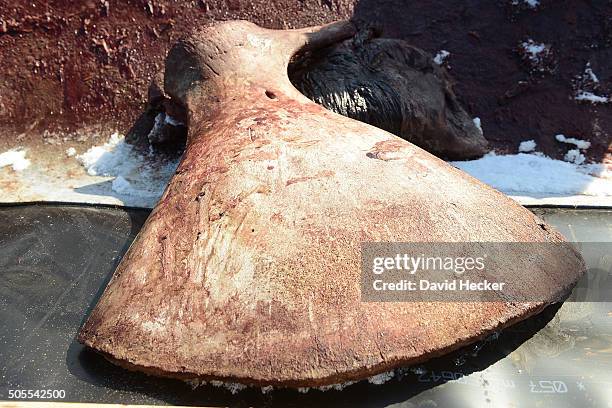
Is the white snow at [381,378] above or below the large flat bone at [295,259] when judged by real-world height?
below

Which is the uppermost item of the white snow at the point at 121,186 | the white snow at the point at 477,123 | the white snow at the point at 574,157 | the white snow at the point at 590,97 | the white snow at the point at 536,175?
the white snow at the point at 590,97

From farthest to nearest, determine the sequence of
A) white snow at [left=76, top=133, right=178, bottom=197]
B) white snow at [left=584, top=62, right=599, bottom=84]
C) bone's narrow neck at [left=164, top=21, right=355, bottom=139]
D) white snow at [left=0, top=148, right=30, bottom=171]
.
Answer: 1. white snow at [left=584, top=62, right=599, bottom=84]
2. white snow at [left=0, top=148, right=30, bottom=171]
3. white snow at [left=76, top=133, right=178, bottom=197]
4. bone's narrow neck at [left=164, top=21, right=355, bottom=139]

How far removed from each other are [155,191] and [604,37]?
2959 millimetres

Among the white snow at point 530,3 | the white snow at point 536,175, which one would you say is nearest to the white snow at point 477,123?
the white snow at point 536,175

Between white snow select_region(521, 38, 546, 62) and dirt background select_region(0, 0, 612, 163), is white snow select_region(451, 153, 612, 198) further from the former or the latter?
white snow select_region(521, 38, 546, 62)

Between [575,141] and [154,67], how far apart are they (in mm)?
2521

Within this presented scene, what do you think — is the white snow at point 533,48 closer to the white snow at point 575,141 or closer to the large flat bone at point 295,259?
the white snow at point 575,141

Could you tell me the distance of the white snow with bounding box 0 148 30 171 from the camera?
3.14 metres

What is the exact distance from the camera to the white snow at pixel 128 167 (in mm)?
2887

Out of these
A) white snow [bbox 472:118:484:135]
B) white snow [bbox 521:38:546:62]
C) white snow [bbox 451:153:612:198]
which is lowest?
white snow [bbox 451:153:612:198]

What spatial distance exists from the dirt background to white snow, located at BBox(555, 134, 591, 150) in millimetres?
40

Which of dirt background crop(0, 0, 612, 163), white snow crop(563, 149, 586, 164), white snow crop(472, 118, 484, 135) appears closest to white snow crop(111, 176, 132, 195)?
dirt background crop(0, 0, 612, 163)

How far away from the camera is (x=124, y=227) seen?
2.57 m

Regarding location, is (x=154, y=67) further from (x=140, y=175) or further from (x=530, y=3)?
(x=530, y=3)
